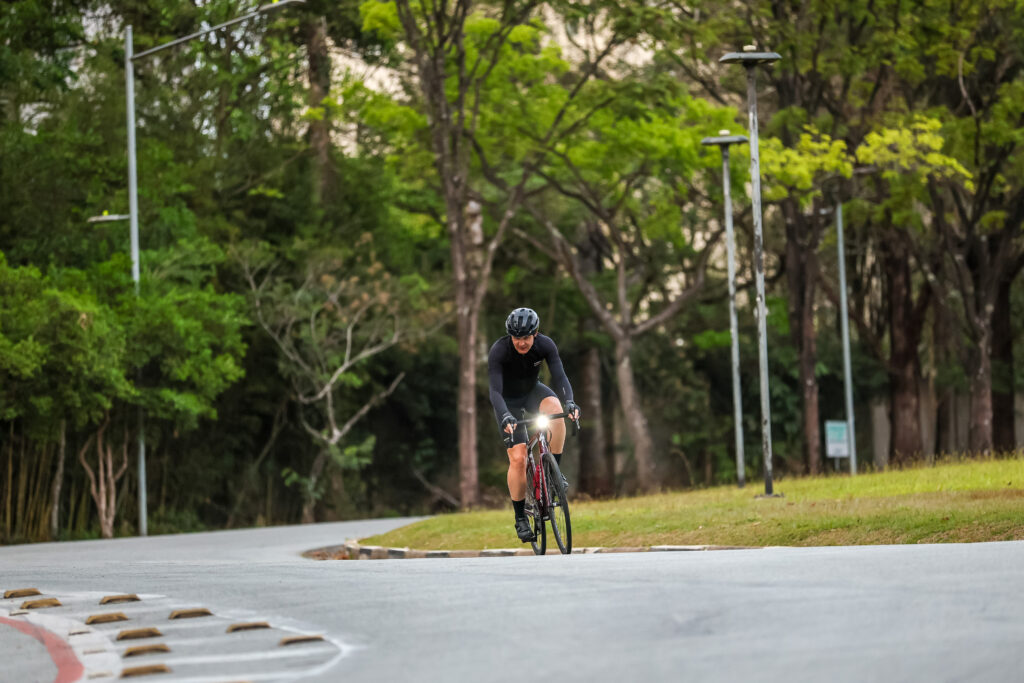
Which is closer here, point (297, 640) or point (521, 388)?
→ point (297, 640)

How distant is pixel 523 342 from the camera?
1280 cm

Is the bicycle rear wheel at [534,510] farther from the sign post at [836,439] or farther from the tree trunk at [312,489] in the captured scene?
the tree trunk at [312,489]

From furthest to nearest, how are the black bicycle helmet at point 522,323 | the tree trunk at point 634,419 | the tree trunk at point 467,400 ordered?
the tree trunk at point 634,419 → the tree trunk at point 467,400 → the black bicycle helmet at point 522,323

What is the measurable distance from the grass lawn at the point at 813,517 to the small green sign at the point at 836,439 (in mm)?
12301

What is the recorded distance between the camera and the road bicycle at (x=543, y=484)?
1309cm

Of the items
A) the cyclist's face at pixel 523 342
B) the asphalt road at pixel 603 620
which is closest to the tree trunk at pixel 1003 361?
the cyclist's face at pixel 523 342

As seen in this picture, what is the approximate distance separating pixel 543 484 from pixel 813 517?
4.87 meters

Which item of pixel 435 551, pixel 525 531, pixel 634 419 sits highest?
pixel 634 419

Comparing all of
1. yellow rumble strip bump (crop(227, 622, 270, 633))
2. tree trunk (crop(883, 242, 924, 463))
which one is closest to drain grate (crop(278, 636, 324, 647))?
yellow rumble strip bump (crop(227, 622, 270, 633))

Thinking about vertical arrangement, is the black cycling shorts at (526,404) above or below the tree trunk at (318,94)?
below

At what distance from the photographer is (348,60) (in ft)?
140

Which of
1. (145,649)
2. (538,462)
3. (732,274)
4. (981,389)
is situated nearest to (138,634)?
(145,649)

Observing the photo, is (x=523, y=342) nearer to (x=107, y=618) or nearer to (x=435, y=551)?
(x=107, y=618)

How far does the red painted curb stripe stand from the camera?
7.75 m
